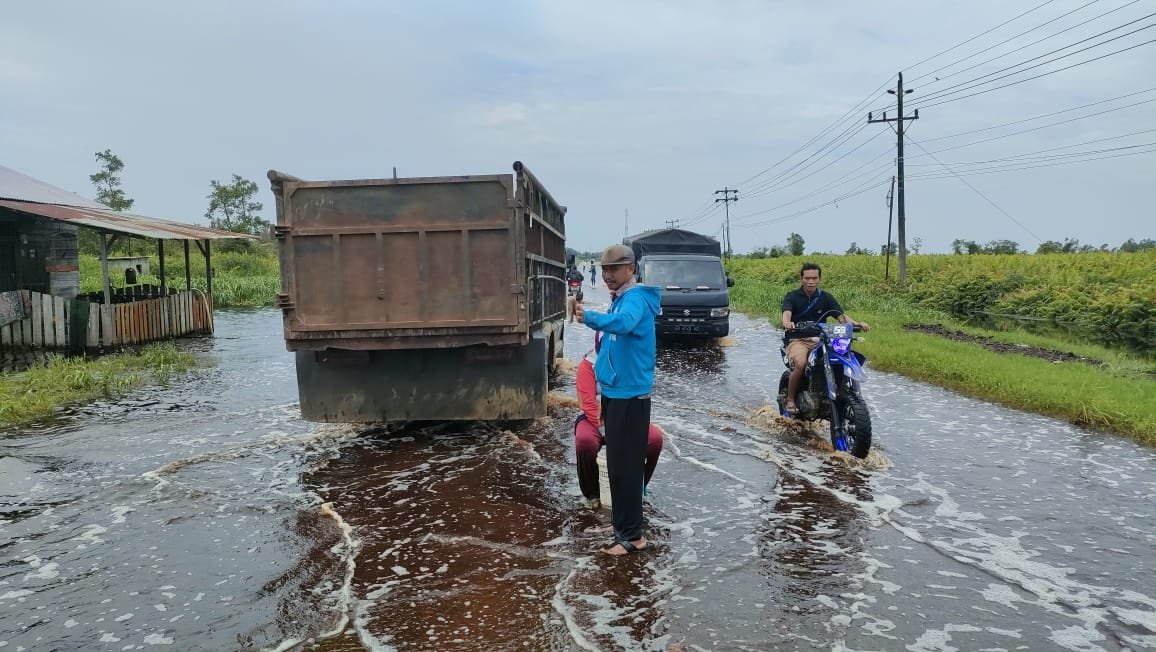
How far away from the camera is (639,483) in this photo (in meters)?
4.66

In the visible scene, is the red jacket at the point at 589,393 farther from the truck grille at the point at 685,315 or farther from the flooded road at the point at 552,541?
the truck grille at the point at 685,315

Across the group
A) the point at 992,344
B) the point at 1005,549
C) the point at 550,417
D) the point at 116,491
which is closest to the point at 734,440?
the point at 550,417

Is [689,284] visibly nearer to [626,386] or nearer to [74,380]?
[74,380]

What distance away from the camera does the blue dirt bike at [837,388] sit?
671 centimetres

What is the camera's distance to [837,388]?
7059mm

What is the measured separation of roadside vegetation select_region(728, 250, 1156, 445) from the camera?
896 cm

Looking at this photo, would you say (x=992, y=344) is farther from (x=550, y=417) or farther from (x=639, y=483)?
(x=639, y=483)

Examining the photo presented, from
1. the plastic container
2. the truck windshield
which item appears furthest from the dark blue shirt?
the truck windshield

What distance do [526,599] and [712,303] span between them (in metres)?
11.7

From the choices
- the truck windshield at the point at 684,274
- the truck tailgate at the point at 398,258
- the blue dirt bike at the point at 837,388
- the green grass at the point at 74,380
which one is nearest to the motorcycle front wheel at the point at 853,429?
the blue dirt bike at the point at 837,388

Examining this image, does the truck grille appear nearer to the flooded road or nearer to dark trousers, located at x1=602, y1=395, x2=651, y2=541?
the flooded road

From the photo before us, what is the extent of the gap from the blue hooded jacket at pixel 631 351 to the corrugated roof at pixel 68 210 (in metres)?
12.6

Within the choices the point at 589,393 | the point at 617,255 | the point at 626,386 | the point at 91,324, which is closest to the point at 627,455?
the point at 626,386

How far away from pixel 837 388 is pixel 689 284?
29.6 ft
